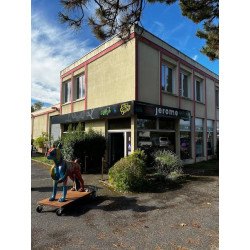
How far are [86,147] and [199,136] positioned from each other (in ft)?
26.5

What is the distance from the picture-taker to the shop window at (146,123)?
27.2 ft

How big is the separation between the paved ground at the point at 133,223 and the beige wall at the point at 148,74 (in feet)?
15.2

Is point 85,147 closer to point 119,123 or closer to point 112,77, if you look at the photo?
point 119,123

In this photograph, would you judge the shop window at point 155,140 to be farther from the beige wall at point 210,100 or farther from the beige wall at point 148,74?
the beige wall at point 210,100

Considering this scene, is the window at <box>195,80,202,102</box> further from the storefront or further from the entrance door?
the entrance door

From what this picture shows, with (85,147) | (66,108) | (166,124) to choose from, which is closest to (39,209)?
(85,147)

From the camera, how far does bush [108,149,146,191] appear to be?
18.3 feet

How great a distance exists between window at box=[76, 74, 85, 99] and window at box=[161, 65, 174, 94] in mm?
5408

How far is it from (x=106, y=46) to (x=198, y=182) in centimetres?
800

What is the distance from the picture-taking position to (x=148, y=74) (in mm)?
8633

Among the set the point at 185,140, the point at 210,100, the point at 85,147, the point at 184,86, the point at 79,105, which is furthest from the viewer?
the point at 210,100

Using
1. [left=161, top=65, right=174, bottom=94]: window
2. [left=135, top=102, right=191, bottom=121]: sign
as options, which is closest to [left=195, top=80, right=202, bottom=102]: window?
[left=161, top=65, right=174, bottom=94]: window

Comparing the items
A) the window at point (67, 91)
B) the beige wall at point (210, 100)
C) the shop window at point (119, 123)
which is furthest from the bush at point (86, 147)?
the beige wall at point (210, 100)
